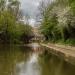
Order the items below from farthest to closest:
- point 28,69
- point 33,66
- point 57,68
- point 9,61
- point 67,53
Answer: point 67,53 → point 9,61 → point 33,66 → point 57,68 → point 28,69

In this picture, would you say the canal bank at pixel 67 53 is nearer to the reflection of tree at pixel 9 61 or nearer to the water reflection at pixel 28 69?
the reflection of tree at pixel 9 61

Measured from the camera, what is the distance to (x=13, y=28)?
68.1m

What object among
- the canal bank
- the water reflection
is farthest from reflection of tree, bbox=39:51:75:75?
the canal bank

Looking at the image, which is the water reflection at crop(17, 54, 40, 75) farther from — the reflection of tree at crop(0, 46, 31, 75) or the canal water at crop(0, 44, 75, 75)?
the reflection of tree at crop(0, 46, 31, 75)

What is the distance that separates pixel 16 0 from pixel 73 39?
42.2m

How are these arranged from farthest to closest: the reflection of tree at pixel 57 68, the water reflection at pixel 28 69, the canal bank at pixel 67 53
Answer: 1. the canal bank at pixel 67 53
2. the reflection of tree at pixel 57 68
3. the water reflection at pixel 28 69

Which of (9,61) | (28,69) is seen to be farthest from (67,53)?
(28,69)

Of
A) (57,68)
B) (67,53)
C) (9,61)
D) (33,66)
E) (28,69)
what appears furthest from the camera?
(67,53)

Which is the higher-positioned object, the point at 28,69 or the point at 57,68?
the point at 28,69

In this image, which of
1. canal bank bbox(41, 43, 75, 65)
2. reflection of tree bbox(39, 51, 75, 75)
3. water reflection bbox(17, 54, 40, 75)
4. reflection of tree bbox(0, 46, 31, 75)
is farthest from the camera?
canal bank bbox(41, 43, 75, 65)

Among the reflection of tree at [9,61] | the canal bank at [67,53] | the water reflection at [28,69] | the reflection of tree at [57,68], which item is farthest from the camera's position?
the canal bank at [67,53]

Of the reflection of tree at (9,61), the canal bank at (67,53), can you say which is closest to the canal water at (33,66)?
the reflection of tree at (9,61)

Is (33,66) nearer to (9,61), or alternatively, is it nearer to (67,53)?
(9,61)

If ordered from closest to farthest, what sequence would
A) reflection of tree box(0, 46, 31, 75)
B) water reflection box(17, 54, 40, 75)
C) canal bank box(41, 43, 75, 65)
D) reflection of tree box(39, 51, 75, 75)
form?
water reflection box(17, 54, 40, 75) → reflection of tree box(0, 46, 31, 75) → reflection of tree box(39, 51, 75, 75) → canal bank box(41, 43, 75, 65)
